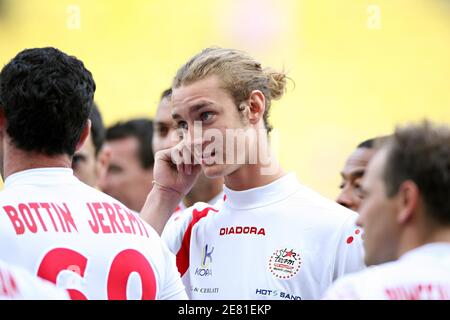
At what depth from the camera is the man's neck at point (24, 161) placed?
2.94 m

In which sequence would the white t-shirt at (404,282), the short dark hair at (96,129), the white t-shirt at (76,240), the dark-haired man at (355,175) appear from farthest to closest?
the short dark hair at (96,129)
the dark-haired man at (355,175)
the white t-shirt at (76,240)
the white t-shirt at (404,282)

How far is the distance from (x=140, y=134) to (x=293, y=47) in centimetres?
834

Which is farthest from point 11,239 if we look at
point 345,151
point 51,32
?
point 51,32

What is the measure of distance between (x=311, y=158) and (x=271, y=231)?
9606mm

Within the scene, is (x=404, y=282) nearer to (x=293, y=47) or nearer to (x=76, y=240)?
(x=76, y=240)

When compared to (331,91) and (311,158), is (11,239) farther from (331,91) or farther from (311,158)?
(331,91)

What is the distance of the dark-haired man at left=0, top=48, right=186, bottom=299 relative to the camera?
2.82 m

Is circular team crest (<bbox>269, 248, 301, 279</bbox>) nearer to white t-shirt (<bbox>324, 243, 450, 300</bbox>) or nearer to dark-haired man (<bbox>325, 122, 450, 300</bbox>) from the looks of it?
dark-haired man (<bbox>325, 122, 450, 300</bbox>)

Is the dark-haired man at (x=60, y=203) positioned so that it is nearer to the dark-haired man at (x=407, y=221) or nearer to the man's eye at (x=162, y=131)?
the dark-haired man at (x=407, y=221)

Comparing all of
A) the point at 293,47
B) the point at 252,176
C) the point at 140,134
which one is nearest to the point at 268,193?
the point at 252,176

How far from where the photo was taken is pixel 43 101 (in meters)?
2.94

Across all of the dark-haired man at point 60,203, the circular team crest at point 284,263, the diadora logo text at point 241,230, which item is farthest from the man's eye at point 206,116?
the dark-haired man at point 60,203

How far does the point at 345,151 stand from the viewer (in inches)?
497

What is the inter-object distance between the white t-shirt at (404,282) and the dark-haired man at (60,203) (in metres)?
0.88
